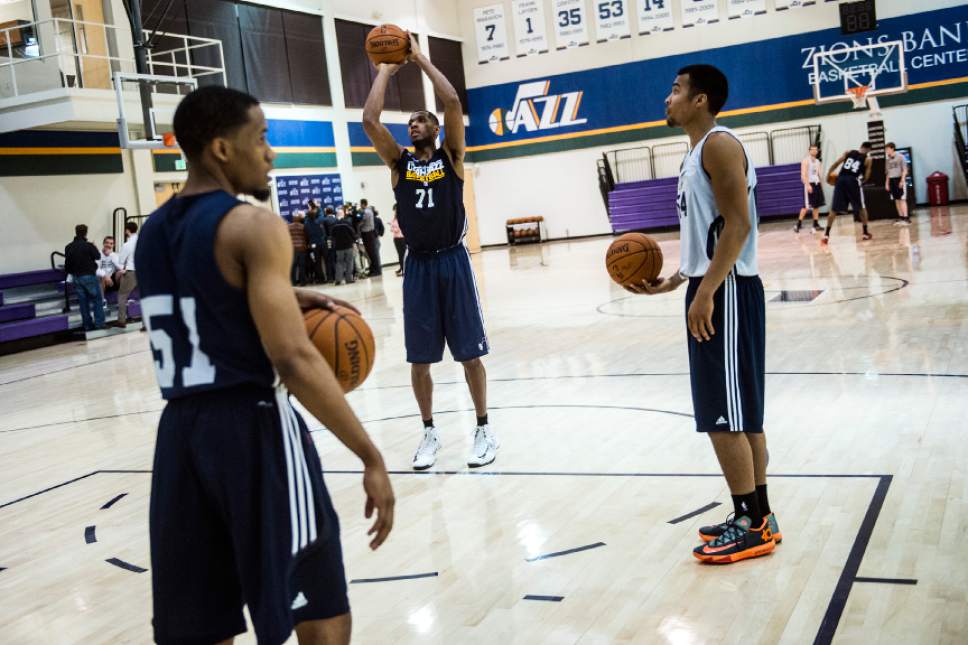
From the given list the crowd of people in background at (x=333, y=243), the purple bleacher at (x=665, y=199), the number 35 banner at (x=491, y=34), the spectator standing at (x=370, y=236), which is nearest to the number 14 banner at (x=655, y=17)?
the number 35 banner at (x=491, y=34)

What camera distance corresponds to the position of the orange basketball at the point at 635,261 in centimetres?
410

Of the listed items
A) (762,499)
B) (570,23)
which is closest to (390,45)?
(762,499)

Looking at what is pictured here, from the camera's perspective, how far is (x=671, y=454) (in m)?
4.75

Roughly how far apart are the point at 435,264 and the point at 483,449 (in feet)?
3.28

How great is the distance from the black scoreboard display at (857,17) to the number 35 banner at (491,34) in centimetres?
759

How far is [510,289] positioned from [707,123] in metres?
11.3

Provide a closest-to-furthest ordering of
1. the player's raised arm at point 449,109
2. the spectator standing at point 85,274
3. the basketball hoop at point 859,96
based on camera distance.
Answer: the player's raised arm at point 449,109, the spectator standing at point 85,274, the basketball hoop at point 859,96

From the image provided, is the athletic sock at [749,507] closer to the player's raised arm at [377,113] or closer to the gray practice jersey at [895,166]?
the player's raised arm at [377,113]

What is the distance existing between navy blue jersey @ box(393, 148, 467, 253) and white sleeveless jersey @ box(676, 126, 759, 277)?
1.82m

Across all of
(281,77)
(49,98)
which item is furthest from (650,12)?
(49,98)

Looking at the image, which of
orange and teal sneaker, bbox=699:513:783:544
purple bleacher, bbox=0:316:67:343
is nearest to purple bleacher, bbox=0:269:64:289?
purple bleacher, bbox=0:316:67:343

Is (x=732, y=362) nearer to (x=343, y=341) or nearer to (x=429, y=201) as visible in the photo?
(x=343, y=341)

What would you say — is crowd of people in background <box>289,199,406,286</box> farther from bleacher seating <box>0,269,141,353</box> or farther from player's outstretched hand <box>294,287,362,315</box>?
player's outstretched hand <box>294,287,362,315</box>

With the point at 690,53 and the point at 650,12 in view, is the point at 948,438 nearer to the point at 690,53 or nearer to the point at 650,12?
the point at 650,12
